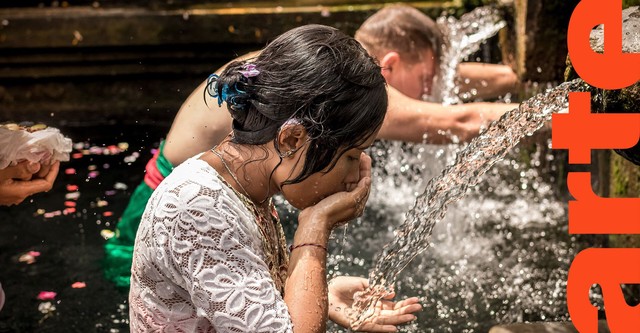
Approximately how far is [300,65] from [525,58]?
3336mm

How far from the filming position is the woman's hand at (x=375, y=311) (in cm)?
271

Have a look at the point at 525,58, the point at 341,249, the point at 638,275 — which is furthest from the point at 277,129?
the point at 525,58

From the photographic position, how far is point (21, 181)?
109 inches

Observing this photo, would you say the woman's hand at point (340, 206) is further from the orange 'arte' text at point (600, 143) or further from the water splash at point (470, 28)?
the water splash at point (470, 28)

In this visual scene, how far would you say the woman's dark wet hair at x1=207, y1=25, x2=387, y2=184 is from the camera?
2.25m

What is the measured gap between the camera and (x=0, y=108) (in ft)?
21.7

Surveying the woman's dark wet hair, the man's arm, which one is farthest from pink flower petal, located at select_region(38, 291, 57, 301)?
the man's arm

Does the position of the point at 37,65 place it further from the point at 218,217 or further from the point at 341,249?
the point at 218,217

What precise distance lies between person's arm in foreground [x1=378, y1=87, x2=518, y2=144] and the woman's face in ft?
6.29

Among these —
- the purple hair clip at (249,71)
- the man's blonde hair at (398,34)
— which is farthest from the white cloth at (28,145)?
the man's blonde hair at (398,34)

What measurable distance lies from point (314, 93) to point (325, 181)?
0.76 ft

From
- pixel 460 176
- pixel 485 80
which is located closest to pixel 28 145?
pixel 460 176

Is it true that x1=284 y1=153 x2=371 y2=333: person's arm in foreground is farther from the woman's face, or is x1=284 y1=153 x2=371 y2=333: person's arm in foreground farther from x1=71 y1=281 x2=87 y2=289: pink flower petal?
x1=71 y1=281 x2=87 y2=289: pink flower petal

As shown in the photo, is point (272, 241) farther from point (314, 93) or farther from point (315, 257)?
point (314, 93)
